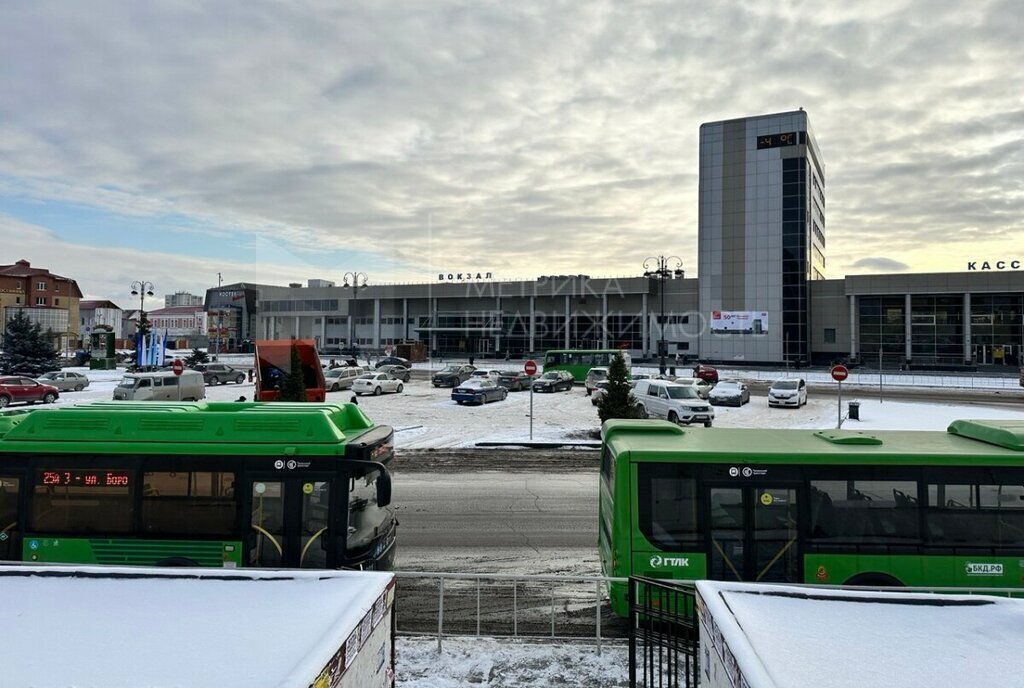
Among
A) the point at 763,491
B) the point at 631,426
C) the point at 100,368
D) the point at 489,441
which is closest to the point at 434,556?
the point at 631,426

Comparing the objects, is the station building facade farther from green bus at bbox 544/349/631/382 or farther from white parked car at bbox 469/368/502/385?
white parked car at bbox 469/368/502/385

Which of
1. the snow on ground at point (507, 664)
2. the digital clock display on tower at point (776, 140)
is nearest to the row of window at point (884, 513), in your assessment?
the snow on ground at point (507, 664)

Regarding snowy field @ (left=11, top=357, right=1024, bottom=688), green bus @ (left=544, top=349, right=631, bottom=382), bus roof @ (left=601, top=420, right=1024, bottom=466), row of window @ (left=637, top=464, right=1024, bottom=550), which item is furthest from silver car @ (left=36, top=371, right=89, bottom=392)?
row of window @ (left=637, top=464, right=1024, bottom=550)

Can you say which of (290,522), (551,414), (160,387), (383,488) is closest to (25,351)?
(160,387)

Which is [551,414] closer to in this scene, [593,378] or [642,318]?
[593,378]

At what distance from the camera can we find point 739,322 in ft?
231

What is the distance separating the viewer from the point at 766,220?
224 feet

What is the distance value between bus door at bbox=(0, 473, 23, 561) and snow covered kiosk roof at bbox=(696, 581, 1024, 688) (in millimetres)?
7846

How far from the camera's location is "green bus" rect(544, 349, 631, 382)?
51531 mm

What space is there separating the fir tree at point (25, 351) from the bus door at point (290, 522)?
5260cm

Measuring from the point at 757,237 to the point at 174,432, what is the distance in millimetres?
68741

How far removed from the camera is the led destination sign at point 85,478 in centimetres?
774

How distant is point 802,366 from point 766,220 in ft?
50.9

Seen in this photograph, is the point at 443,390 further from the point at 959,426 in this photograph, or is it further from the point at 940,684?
the point at 940,684
